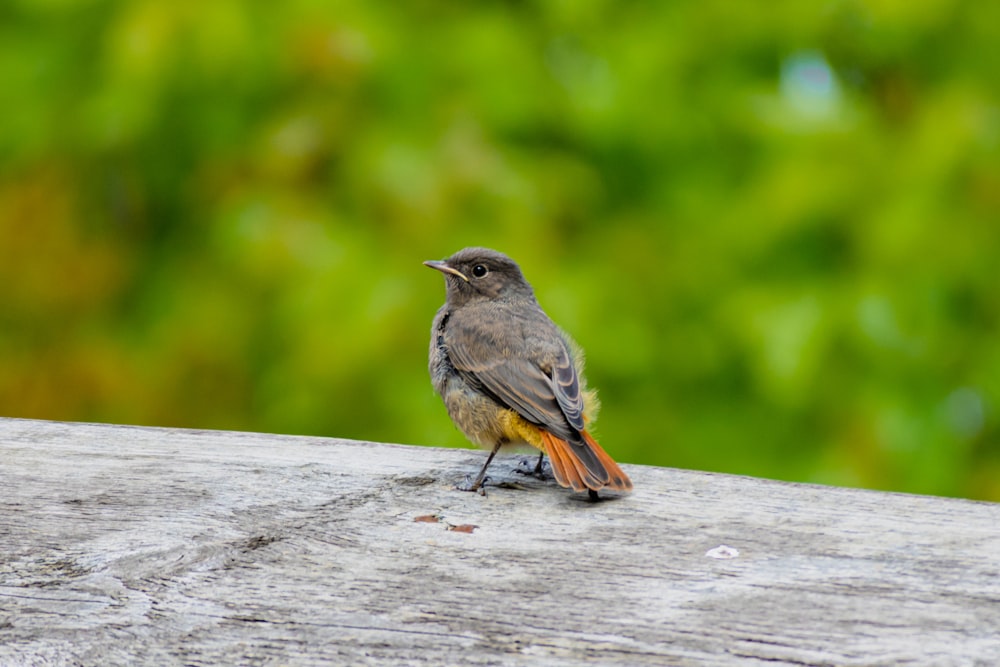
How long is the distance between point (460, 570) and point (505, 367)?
5.42 feet

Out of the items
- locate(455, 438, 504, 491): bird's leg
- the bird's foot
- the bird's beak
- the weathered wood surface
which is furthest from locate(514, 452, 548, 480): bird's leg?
the bird's beak

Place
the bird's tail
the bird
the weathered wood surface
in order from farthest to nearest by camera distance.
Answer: the bird
the bird's tail
the weathered wood surface

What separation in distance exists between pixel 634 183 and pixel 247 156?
5.03ft

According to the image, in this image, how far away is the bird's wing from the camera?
3480 mm

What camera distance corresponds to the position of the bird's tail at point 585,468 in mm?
2758

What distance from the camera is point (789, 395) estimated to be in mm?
4340

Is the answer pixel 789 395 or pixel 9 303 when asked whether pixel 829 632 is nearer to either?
pixel 789 395

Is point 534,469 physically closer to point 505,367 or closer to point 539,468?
point 539,468

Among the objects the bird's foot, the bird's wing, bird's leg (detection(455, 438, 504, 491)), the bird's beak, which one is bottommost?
bird's leg (detection(455, 438, 504, 491))

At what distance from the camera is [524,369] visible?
3695 mm

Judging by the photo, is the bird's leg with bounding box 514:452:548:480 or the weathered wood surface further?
the bird's leg with bounding box 514:452:548:480

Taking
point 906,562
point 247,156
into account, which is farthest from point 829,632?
point 247,156

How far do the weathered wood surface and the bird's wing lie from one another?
0.61m

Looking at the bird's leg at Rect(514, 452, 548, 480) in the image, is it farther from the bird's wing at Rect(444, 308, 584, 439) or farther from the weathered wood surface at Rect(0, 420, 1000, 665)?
the weathered wood surface at Rect(0, 420, 1000, 665)
